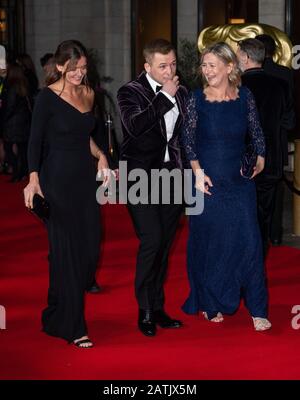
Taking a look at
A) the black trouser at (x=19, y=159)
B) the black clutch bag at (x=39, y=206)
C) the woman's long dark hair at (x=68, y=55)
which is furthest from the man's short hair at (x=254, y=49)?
A: the black trouser at (x=19, y=159)

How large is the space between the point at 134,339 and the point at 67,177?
1.20 meters

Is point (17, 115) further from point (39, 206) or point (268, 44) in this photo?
point (39, 206)

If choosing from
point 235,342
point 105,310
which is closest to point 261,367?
point 235,342

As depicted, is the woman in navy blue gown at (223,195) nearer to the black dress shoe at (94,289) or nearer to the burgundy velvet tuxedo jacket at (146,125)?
the burgundy velvet tuxedo jacket at (146,125)

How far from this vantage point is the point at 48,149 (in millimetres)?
6746

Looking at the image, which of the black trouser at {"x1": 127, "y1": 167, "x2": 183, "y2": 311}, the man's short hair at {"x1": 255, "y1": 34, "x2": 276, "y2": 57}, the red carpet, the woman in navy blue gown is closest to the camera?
the red carpet

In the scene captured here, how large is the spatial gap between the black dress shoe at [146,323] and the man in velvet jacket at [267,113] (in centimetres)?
213

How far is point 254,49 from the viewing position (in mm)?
8617

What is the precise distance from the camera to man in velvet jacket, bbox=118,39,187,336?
6672mm

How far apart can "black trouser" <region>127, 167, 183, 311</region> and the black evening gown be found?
0.30 m

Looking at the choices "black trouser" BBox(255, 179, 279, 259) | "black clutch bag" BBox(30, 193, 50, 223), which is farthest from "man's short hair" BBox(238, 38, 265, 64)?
"black clutch bag" BBox(30, 193, 50, 223)

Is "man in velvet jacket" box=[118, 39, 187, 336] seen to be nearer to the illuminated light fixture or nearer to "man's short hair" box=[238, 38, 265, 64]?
"man's short hair" box=[238, 38, 265, 64]

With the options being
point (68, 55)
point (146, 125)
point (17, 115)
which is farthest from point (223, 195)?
point (17, 115)

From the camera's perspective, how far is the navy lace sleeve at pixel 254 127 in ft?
23.0
